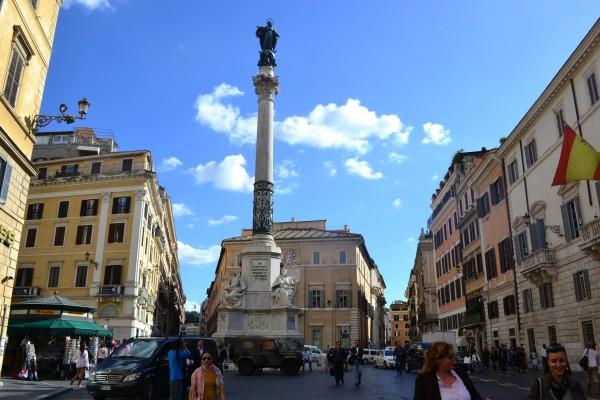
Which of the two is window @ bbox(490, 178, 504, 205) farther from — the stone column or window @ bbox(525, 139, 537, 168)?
the stone column

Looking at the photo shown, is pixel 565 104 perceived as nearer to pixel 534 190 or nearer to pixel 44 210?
pixel 534 190

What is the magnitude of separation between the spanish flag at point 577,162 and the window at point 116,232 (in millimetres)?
35382

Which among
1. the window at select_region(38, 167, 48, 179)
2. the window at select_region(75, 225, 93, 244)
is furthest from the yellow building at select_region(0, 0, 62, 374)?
the window at select_region(38, 167, 48, 179)

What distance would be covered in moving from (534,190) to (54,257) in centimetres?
3730

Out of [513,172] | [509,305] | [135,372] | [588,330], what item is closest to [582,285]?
[588,330]

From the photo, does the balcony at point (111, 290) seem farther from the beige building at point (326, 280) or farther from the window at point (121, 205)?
the beige building at point (326, 280)

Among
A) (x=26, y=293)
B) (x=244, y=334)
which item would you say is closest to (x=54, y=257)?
(x=26, y=293)

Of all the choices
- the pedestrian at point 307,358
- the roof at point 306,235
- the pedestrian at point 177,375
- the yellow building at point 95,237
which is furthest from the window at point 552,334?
the roof at point 306,235

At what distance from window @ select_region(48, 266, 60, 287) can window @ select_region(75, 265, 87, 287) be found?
1.77 m

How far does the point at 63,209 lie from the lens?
147 feet

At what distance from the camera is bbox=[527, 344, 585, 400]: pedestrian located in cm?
437

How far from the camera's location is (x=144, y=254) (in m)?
45.7

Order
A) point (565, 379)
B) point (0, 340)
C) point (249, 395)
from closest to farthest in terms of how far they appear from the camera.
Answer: point (565, 379) < point (249, 395) < point (0, 340)

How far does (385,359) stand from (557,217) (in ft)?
57.2
